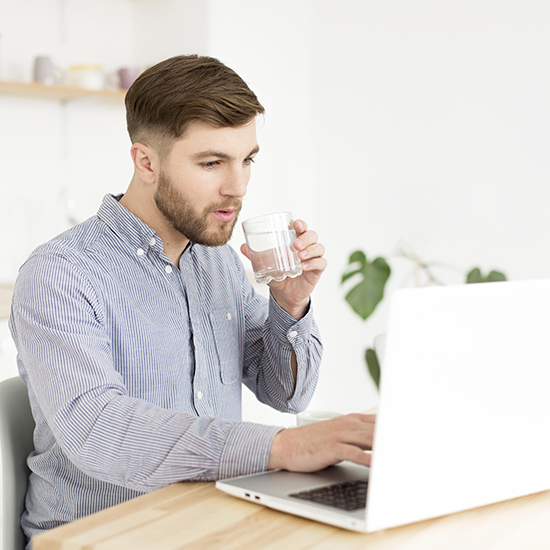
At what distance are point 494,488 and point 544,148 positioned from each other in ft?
7.29

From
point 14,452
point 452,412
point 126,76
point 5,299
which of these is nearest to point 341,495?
point 452,412

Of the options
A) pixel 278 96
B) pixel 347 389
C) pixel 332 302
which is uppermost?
pixel 278 96

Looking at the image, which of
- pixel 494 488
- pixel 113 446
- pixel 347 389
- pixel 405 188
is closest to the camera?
pixel 494 488

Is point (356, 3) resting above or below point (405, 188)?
above

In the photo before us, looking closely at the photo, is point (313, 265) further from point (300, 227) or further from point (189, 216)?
point (189, 216)

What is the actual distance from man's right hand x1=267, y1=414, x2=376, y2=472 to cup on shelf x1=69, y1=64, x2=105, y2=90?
89.9 inches

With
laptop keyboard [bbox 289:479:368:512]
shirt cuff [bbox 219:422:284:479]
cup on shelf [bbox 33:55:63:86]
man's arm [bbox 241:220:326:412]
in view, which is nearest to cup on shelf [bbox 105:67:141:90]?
cup on shelf [bbox 33:55:63:86]

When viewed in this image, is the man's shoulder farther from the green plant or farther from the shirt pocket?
the green plant

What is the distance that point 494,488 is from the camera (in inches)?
35.1

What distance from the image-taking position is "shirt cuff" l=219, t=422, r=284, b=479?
977mm

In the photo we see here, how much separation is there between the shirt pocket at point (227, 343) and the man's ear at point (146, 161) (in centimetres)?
30

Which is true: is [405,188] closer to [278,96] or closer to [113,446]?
[278,96]

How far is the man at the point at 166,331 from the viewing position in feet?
3.28

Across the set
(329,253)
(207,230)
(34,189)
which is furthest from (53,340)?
(329,253)
